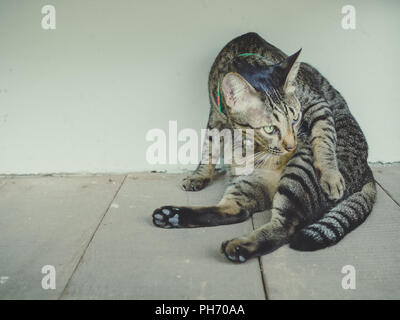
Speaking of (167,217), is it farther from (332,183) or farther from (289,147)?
(332,183)

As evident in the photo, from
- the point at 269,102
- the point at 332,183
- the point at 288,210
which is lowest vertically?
the point at 288,210

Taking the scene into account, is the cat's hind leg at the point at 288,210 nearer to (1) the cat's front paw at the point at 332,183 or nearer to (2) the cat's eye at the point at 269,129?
(1) the cat's front paw at the point at 332,183

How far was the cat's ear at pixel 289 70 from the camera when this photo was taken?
2496mm

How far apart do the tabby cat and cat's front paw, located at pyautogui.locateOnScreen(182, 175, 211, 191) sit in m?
0.24

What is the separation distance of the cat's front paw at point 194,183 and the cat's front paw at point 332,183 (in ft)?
2.78

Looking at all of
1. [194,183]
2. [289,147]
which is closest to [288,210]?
[289,147]

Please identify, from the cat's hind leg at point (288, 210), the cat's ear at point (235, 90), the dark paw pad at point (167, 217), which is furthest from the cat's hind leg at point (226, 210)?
the cat's ear at point (235, 90)

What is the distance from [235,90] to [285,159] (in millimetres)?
584

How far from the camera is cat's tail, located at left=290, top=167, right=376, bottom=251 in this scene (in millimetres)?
2326

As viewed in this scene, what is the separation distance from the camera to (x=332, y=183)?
2555 millimetres

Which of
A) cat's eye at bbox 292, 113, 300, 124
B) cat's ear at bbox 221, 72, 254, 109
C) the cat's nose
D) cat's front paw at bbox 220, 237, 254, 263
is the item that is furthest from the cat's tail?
cat's ear at bbox 221, 72, 254, 109

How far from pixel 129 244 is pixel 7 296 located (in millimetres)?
651
